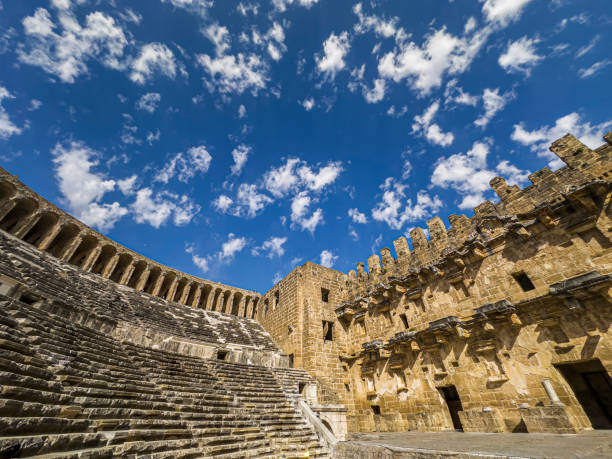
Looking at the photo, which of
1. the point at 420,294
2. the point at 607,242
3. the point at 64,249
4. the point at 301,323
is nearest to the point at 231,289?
the point at 301,323

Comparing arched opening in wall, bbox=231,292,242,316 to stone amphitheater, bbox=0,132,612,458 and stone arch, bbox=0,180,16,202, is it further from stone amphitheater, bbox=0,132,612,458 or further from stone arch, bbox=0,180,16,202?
stone arch, bbox=0,180,16,202

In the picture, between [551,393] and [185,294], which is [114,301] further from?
[551,393]

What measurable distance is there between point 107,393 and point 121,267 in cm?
1957

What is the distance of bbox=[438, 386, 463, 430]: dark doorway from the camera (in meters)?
11.5

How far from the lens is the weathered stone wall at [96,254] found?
16109 mm

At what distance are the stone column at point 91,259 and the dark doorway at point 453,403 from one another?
24381mm

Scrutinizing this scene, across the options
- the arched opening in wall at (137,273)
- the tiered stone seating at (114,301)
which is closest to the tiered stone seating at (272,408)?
the tiered stone seating at (114,301)

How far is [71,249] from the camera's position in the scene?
1809cm

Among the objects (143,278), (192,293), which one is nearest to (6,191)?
(143,278)

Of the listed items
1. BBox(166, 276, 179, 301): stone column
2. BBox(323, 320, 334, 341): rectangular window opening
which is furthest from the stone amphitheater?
BBox(166, 276, 179, 301): stone column

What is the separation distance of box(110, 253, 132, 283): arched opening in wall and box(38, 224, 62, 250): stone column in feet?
15.7

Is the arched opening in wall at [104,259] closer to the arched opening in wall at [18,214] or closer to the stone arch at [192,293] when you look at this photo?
the arched opening in wall at [18,214]

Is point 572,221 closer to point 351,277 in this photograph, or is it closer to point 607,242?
point 607,242

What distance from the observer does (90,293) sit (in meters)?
14.1
